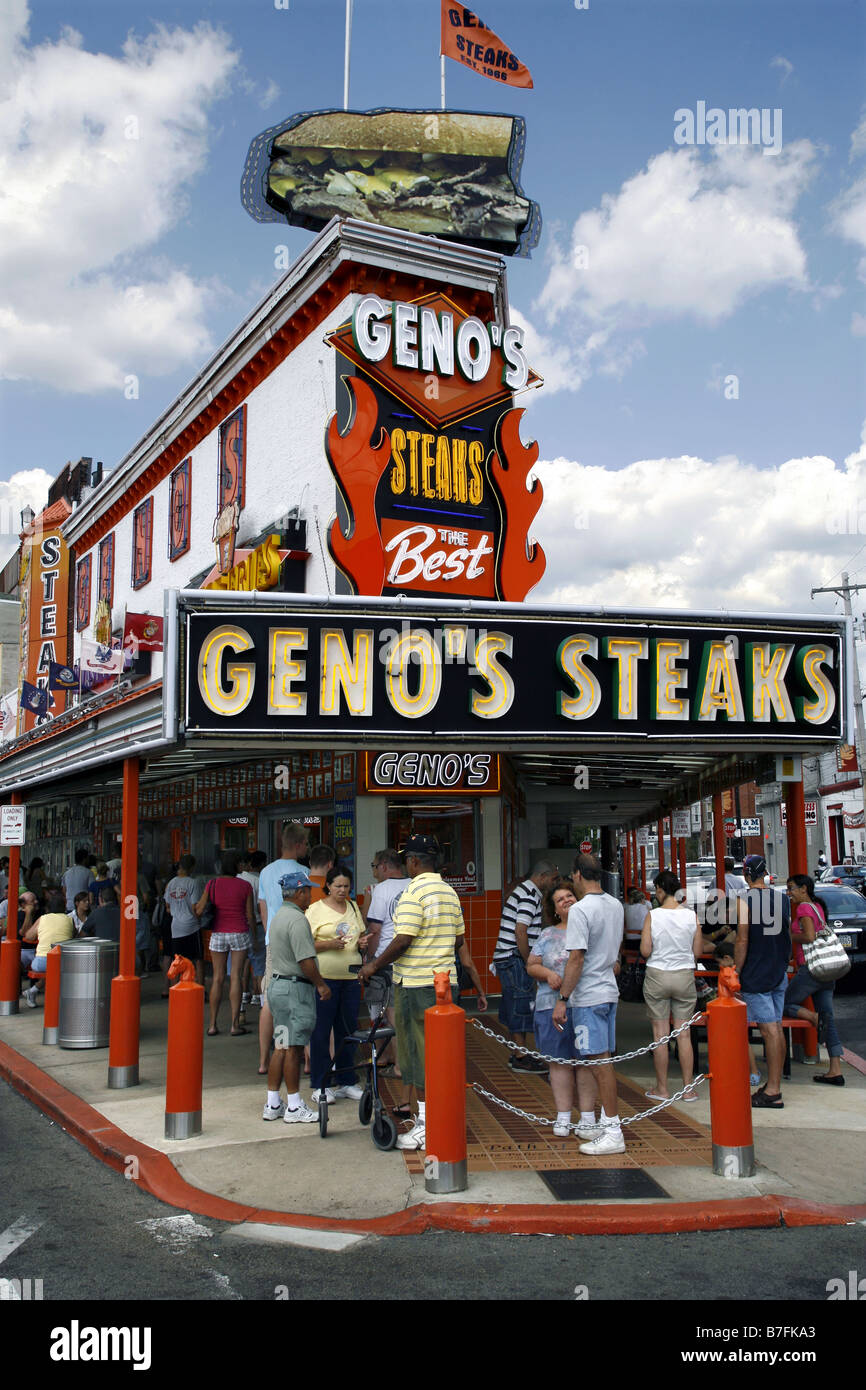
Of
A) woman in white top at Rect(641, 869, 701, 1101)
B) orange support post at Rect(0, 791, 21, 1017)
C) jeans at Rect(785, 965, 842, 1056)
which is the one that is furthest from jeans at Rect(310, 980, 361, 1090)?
orange support post at Rect(0, 791, 21, 1017)

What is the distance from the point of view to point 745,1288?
487cm

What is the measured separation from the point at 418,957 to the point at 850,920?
11.7m

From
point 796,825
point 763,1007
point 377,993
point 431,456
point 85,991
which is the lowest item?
point 85,991

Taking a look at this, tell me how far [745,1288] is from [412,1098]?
308 cm

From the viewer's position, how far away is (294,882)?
8.12 metres

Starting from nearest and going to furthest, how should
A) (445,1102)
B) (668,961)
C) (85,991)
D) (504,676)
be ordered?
(445,1102)
(668,961)
(504,676)
(85,991)

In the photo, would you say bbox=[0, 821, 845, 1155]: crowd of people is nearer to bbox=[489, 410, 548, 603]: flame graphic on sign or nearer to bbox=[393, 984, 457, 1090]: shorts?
bbox=[393, 984, 457, 1090]: shorts

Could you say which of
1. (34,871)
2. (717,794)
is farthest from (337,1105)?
(34,871)

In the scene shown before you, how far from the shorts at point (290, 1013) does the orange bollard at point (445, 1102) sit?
1841mm

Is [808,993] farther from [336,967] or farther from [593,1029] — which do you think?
[336,967]

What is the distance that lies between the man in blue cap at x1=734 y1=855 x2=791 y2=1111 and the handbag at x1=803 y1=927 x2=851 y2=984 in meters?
0.88

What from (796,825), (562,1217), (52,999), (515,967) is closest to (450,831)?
(515,967)

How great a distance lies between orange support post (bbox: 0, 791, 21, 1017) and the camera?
45.2 ft

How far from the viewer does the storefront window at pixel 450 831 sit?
1352 cm
